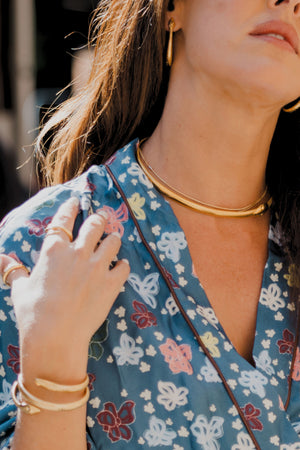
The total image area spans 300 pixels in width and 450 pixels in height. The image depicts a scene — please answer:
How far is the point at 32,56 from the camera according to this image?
15.9ft

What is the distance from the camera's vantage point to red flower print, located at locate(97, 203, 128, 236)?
63.3 inches

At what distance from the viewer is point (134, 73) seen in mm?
1900

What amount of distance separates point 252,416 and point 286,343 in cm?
25

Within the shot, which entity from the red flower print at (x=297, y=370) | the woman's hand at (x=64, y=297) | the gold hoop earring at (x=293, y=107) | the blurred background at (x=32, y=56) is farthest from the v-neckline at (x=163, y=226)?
the blurred background at (x=32, y=56)

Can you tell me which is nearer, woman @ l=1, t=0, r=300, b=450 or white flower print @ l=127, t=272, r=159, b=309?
woman @ l=1, t=0, r=300, b=450

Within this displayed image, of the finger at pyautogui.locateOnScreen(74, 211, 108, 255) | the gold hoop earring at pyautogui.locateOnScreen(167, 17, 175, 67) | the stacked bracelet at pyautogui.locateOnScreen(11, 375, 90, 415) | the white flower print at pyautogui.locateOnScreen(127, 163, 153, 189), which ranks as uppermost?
the gold hoop earring at pyautogui.locateOnScreen(167, 17, 175, 67)

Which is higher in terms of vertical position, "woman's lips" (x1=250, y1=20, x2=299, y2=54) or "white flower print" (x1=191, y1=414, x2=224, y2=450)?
"woman's lips" (x1=250, y1=20, x2=299, y2=54)

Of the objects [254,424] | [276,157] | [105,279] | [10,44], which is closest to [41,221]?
[105,279]

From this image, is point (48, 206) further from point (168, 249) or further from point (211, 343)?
point (211, 343)

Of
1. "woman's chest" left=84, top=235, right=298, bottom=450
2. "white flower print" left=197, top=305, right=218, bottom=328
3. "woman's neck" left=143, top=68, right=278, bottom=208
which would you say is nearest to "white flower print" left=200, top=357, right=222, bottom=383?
"woman's chest" left=84, top=235, right=298, bottom=450

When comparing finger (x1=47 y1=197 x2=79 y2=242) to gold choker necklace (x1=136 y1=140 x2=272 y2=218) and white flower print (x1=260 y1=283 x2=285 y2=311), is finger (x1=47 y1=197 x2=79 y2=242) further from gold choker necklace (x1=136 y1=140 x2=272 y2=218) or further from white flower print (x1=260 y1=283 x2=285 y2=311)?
white flower print (x1=260 y1=283 x2=285 y2=311)

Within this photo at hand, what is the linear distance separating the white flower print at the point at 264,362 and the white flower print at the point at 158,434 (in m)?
Answer: 0.26

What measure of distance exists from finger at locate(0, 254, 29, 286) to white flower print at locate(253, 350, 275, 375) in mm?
541

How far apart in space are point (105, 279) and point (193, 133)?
0.54 metres
